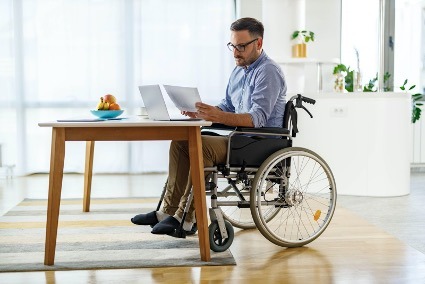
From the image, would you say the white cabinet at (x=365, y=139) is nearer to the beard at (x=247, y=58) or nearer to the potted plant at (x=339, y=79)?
the potted plant at (x=339, y=79)

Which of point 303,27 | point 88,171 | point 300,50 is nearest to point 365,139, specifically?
point 300,50

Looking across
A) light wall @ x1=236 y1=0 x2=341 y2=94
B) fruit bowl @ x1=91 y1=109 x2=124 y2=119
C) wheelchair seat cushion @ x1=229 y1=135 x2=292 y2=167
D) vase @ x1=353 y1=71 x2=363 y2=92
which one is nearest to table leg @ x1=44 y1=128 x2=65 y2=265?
fruit bowl @ x1=91 y1=109 x2=124 y2=119

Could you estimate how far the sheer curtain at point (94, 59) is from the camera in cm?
664

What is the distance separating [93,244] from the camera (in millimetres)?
3516

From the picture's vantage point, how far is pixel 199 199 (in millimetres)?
3105

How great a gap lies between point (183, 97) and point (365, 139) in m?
2.41

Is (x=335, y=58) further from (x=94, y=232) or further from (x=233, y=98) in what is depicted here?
(x=94, y=232)

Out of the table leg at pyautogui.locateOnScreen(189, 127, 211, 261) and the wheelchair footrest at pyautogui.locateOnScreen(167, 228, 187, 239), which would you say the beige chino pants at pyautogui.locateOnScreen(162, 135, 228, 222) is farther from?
the table leg at pyautogui.locateOnScreen(189, 127, 211, 261)

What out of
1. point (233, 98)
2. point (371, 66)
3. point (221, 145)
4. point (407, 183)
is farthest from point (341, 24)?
point (221, 145)

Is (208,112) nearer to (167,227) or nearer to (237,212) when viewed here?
(167,227)

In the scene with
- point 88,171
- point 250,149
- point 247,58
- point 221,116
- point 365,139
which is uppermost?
point 247,58

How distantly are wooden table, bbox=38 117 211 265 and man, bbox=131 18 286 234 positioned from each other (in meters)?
0.21

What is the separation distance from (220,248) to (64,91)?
3860mm

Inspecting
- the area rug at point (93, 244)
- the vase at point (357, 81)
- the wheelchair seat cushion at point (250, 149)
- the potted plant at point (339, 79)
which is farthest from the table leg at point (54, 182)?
the potted plant at point (339, 79)
